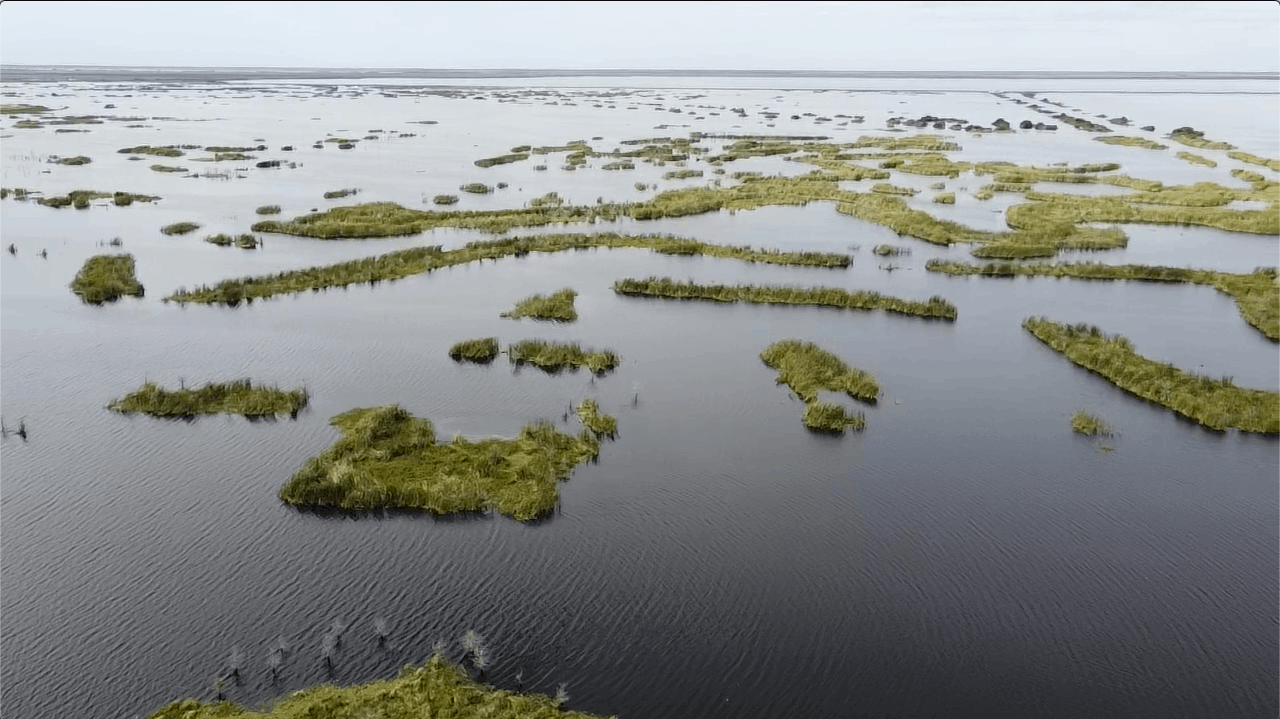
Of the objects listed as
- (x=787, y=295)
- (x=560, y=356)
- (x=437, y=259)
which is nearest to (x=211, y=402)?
(x=560, y=356)

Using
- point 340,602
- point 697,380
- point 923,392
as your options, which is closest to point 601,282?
point 697,380

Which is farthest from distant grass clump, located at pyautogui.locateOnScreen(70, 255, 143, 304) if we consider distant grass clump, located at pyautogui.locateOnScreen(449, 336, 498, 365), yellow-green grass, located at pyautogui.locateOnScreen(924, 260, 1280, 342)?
yellow-green grass, located at pyautogui.locateOnScreen(924, 260, 1280, 342)

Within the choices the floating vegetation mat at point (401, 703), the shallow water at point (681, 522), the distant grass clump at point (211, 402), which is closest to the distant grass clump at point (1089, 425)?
the shallow water at point (681, 522)

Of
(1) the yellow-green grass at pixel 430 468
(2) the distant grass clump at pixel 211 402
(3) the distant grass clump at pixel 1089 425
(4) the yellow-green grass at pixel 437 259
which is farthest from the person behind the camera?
(4) the yellow-green grass at pixel 437 259

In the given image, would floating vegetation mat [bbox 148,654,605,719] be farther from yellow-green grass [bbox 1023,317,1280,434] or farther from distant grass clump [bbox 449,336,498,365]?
yellow-green grass [bbox 1023,317,1280,434]

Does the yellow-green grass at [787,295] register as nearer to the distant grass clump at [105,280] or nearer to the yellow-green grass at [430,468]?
the yellow-green grass at [430,468]

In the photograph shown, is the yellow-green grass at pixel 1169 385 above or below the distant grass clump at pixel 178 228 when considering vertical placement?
below

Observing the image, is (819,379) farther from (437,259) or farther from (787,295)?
(437,259)
